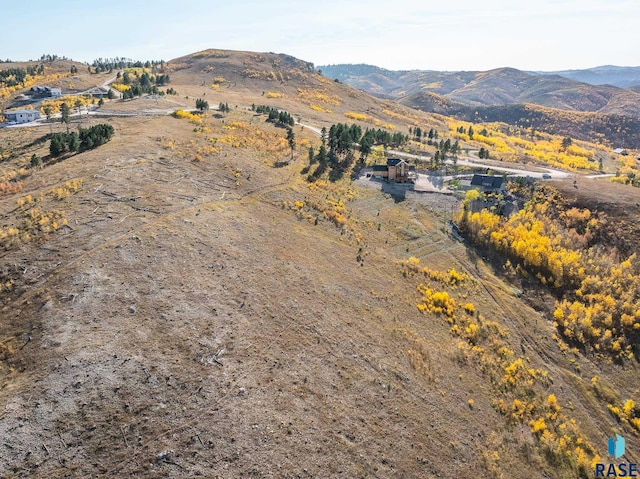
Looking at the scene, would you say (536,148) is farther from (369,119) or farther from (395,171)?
(395,171)

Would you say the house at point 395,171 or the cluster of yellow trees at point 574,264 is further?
the house at point 395,171

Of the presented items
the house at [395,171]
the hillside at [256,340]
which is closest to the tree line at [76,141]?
the hillside at [256,340]

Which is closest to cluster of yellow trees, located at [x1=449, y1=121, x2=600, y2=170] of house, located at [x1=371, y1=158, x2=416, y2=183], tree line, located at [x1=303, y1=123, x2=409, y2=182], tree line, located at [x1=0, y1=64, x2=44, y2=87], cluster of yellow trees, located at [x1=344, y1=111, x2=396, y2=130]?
cluster of yellow trees, located at [x1=344, y1=111, x2=396, y2=130]

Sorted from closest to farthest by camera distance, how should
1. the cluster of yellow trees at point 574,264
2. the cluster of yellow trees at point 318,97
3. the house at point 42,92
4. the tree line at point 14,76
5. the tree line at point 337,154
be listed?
the cluster of yellow trees at point 574,264 < the tree line at point 337,154 < the house at point 42,92 < the tree line at point 14,76 < the cluster of yellow trees at point 318,97

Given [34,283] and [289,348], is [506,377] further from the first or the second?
[34,283]
